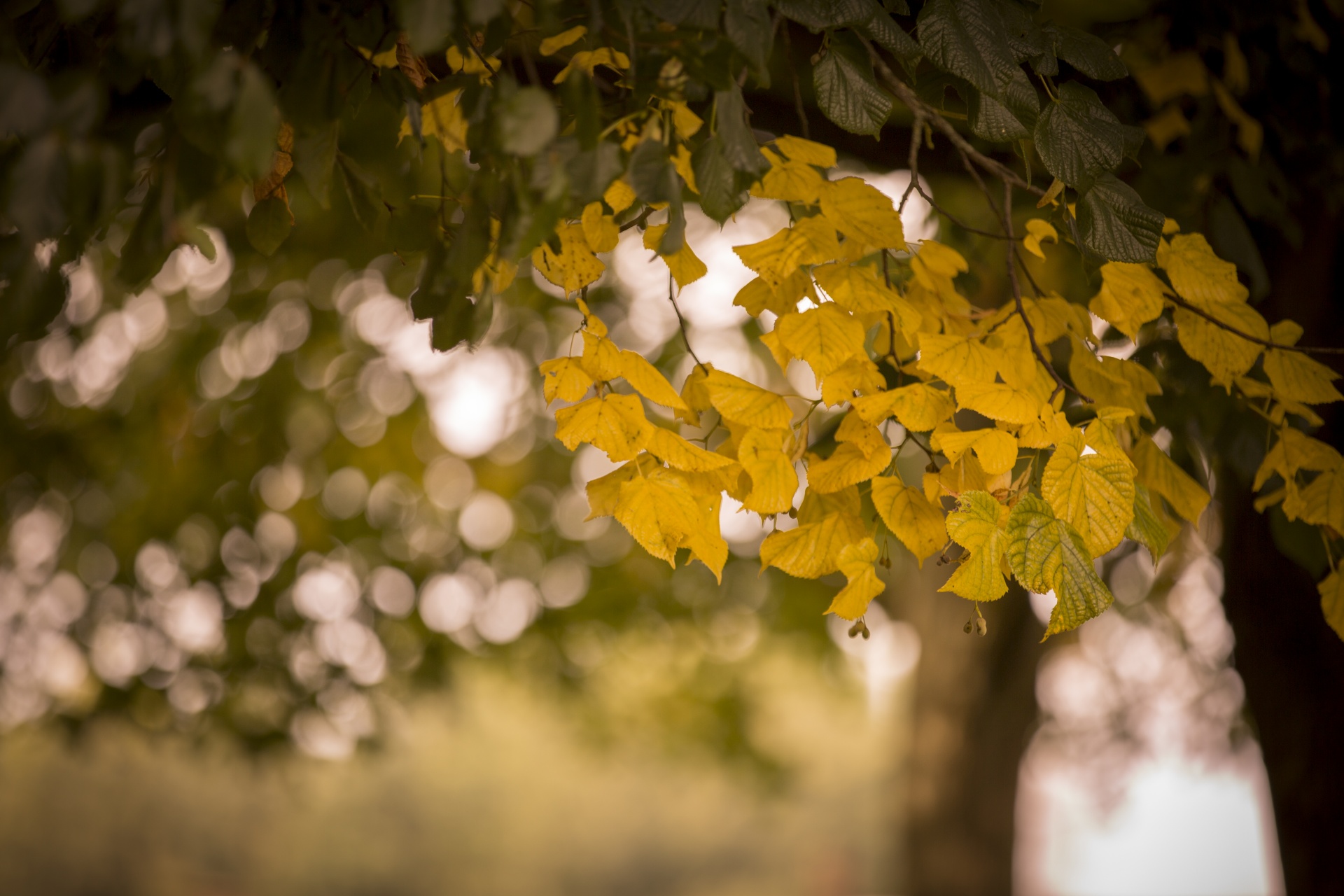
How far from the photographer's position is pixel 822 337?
103 centimetres

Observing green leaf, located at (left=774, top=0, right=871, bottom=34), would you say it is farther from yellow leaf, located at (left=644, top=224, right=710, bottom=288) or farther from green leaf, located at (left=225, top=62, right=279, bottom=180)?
green leaf, located at (left=225, top=62, right=279, bottom=180)

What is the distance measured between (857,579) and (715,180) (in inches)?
18.7

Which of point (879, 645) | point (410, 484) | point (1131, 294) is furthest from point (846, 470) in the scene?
point (879, 645)

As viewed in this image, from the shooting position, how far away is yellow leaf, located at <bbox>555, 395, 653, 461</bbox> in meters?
1.04

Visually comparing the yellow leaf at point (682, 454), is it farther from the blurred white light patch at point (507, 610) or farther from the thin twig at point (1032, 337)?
the blurred white light patch at point (507, 610)

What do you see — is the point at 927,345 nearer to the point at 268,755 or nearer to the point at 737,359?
the point at 737,359

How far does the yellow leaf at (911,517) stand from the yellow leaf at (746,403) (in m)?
0.14

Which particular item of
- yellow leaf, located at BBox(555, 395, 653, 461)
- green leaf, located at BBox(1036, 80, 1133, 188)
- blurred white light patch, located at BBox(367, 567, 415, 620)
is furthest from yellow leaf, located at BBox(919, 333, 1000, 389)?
blurred white light patch, located at BBox(367, 567, 415, 620)

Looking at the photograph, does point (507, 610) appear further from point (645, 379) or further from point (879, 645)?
point (645, 379)

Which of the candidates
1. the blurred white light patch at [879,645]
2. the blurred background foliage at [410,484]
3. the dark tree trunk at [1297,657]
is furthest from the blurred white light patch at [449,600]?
the dark tree trunk at [1297,657]

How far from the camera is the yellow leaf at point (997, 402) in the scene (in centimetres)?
98

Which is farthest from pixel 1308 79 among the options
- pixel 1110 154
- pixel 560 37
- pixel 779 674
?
pixel 779 674

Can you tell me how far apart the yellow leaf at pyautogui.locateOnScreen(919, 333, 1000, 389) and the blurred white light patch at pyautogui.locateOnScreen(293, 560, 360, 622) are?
4.03 m

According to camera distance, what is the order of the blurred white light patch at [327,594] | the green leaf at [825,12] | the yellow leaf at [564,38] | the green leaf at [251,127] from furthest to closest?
the blurred white light patch at [327,594] < the yellow leaf at [564,38] < the green leaf at [825,12] < the green leaf at [251,127]
